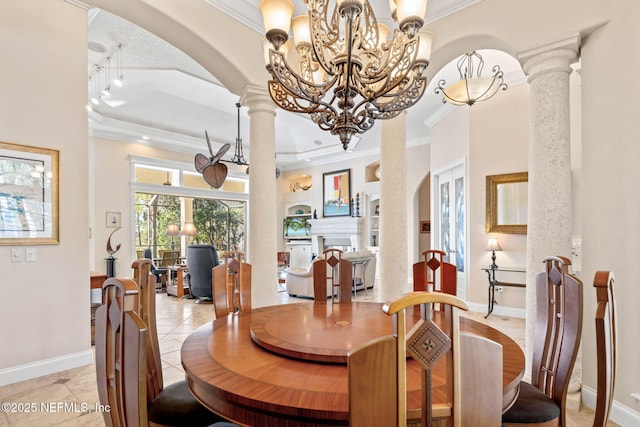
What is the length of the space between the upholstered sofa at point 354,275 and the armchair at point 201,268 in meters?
1.43

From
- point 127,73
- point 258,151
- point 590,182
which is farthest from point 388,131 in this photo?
point 127,73

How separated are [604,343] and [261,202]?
108 inches

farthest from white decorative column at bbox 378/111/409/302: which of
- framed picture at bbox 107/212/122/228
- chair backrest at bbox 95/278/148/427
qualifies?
framed picture at bbox 107/212/122/228

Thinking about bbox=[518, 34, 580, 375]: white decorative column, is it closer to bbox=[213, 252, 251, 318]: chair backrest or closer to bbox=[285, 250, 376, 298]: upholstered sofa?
bbox=[213, 252, 251, 318]: chair backrest

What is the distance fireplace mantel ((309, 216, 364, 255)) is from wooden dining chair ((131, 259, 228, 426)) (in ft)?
23.8

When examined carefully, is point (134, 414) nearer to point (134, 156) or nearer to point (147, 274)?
point (147, 274)

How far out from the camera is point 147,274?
4.91 feet

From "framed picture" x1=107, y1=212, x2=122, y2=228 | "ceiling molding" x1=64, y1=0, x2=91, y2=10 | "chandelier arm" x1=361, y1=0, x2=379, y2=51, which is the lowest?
"framed picture" x1=107, y1=212, x2=122, y2=228

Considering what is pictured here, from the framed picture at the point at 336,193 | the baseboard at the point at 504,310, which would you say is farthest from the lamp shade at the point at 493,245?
the framed picture at the point at 336,193

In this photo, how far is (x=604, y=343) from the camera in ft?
3.64

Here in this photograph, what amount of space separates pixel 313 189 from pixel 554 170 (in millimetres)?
7569

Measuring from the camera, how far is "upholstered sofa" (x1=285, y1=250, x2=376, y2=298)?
609cm

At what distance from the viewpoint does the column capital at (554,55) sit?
2439mm

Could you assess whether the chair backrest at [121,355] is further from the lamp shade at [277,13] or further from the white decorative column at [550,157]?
the white decorative column at [550,157]
